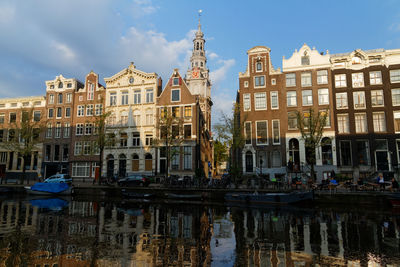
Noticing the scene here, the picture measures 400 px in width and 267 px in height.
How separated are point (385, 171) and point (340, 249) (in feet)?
99.9

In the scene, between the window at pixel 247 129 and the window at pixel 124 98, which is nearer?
the window at pixel 247 129

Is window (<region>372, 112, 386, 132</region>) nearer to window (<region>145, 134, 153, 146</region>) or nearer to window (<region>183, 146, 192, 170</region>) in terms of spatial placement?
window (<region>183, 146, 192, 170</region>)

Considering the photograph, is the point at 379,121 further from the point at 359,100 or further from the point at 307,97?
the point at 307,97

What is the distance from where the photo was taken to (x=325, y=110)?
39188 mm

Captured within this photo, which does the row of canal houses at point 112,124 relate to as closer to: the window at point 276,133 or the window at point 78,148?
the window at point 78,148

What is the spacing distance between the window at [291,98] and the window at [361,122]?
341 inches

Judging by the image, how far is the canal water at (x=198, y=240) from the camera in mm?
10125

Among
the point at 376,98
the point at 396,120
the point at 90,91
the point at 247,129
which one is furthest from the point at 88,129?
the point at 396,120

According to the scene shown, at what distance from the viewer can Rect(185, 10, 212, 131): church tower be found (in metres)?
90.4

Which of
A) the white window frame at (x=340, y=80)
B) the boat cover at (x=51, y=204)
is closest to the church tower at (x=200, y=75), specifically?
the white window frame at (x=340, y=80)

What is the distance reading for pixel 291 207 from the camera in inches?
1011


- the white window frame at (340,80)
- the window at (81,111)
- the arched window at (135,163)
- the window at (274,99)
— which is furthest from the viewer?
the window at (81,111)

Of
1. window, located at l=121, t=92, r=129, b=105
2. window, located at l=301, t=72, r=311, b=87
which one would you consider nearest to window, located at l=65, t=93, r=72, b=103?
window, located at l=121, t=92, r=129, b=105

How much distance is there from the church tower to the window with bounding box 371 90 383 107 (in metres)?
51.9
